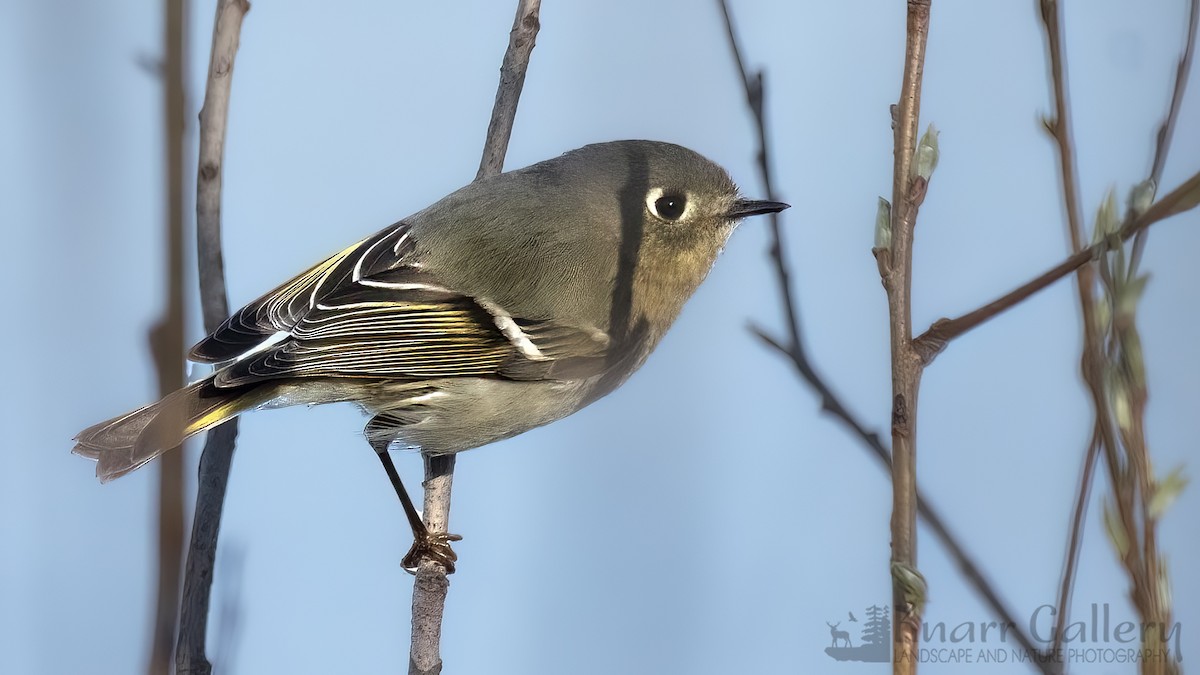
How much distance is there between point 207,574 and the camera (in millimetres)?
1103

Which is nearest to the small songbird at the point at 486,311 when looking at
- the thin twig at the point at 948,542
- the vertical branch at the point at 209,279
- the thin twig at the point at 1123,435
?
the vertical branch at the point at 209,279

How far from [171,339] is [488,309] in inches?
44.6

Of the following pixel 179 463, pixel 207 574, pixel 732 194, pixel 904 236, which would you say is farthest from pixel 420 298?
pixel 904 236

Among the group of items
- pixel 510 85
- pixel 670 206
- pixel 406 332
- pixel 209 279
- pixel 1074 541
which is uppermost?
pixel 510 85

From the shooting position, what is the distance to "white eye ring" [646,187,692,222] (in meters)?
2.08

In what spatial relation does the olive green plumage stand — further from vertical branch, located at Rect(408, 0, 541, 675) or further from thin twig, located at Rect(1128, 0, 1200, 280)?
thin twig, located at Rect(1128, 0, 1200, 280)

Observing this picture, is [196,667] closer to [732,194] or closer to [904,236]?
[904,236]

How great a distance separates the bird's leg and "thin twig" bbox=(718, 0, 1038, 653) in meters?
1.17

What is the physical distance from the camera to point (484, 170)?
2.14 m

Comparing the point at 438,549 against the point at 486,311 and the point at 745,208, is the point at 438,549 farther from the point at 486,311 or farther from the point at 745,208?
the point at 745,208

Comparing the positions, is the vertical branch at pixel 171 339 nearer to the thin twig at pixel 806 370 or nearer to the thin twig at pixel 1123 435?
the thin twig at pixel 806 370

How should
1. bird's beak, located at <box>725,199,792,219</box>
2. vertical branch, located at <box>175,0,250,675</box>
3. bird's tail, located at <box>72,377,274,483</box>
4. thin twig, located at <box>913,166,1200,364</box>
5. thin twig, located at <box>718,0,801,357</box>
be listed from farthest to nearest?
bird's beak, located at <box>725,199,792,219</box> → bird's tail, located at <box>72,377,274,483</box> → vertical branch, located at <box>175,0,250,675</box> → thin twig, located at <box>718,0,801,357</box> → thin twig, located at <box>913,166,1200,364</box>

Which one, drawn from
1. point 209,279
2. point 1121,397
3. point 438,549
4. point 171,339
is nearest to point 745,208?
point 438,549

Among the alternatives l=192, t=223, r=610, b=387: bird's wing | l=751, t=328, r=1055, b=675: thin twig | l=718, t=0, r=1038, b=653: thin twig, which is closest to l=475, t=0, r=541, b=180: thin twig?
l=192, t=223, r=610, b=387: bird's wing
